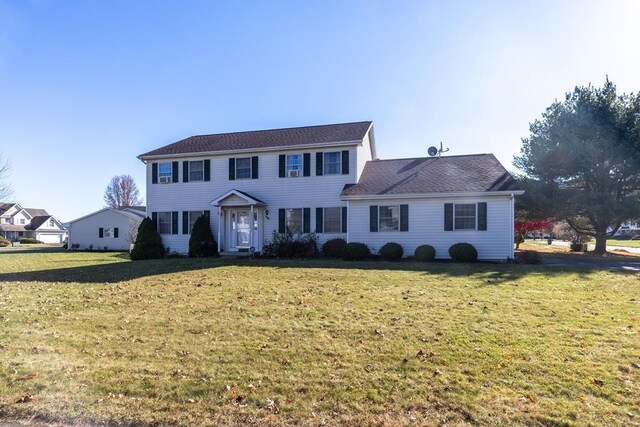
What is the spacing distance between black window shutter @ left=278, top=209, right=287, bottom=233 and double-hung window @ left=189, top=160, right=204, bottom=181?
4962mm

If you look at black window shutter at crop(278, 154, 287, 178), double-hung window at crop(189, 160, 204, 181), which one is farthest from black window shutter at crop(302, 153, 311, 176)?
double-hung window at crop(189, 160, 204, 181)

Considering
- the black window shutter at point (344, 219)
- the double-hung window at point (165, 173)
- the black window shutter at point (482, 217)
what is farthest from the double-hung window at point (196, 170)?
the black window shutter at point (482, 217)

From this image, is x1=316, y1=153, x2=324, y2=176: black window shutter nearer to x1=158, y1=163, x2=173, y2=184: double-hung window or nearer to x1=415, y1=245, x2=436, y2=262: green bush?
x1=415, y1=245, x2=436, y2=262: green bush

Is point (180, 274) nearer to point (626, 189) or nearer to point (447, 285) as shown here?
point (447, 285)

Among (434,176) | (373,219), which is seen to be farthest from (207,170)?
(434,176)

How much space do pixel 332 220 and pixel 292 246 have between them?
2389 mm

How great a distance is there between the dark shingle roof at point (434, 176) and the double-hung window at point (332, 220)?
124 centimetres

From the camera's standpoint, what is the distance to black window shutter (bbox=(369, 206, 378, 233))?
18.7 metres

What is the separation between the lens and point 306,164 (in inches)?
803

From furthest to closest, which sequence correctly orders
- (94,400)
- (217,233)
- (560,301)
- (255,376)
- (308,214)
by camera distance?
(217,233) → (308,214) → (560,301) → (255,376) → (94,400)

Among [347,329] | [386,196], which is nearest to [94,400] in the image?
[347,329]

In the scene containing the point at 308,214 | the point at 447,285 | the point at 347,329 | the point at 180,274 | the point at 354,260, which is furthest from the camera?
the point at 308,214

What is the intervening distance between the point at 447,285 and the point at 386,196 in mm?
8182

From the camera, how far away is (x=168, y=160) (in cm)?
2259
